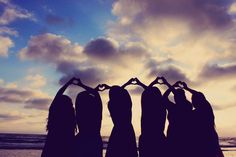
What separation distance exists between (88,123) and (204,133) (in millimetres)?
3260

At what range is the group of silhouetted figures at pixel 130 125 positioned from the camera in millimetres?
9164

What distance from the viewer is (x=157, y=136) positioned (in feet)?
31.2

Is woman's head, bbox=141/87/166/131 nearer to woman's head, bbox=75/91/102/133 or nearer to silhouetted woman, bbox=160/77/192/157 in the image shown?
silhouetted woman, bbox=160/77/192/157

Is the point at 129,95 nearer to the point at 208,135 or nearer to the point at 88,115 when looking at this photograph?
the point at 88,115

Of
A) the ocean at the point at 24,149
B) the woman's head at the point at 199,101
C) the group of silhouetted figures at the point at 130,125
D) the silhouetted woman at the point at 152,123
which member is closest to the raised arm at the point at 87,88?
the group of silhouetted figures at the point at 130,125

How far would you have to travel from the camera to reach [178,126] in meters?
9.71

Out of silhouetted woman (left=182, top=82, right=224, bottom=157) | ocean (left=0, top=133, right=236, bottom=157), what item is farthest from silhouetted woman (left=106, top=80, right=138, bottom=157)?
ocean (left=0, top=133, right=236, bottom=157)

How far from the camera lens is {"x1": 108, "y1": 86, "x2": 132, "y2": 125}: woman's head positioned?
9.44 meters

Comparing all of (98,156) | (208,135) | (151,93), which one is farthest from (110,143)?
(208,135)

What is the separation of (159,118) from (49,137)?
298 centimetres

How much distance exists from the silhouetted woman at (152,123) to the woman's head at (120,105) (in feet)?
1.49

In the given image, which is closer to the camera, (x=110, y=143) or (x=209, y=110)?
(x=110, y=143)

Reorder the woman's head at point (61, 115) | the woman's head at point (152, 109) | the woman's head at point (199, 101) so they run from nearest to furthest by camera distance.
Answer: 1. the woman's head at point (61, 115)
2. the woman's head at point (152, 109)
3. the woman's head at point (199, 101)

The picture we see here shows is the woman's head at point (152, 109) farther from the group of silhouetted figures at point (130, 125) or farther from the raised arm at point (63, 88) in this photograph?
the raised arm at point (63, 88)
